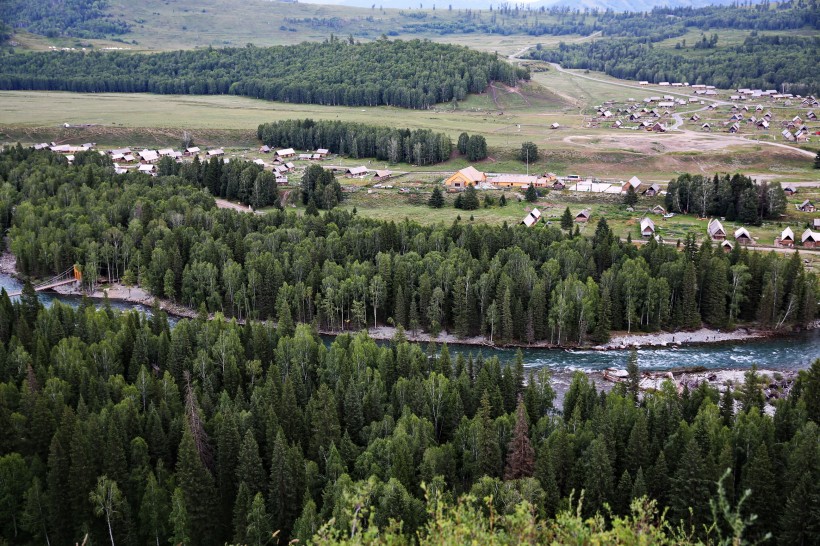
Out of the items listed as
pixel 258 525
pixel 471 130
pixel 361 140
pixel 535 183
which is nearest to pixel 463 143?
pixel 471 130

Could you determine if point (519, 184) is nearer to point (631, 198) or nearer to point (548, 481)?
point (631, 198)

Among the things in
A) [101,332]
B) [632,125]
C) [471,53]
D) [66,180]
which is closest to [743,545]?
[101,332]

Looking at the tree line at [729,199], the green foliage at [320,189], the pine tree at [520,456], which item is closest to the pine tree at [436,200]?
the green foliage at [320,189]

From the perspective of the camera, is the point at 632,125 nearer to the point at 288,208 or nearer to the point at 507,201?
the point at 507,201

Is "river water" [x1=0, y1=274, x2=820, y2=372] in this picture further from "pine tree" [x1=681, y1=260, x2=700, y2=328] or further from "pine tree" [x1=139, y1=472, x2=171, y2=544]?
"pine tree" [x1=139, y1=472, x2=171, y2=544]

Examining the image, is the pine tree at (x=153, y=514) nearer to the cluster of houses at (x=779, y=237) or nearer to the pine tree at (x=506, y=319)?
the pine tree at (x=506, y=319)

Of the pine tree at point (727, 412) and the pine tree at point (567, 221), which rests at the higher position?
the pine tree at point (567, 221)
